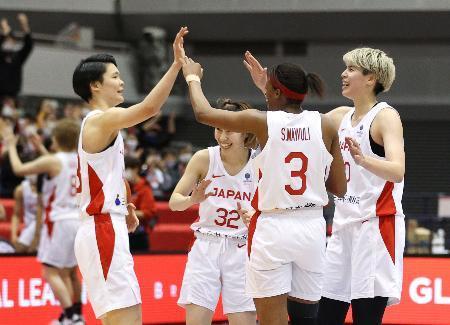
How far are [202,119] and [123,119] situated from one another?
0.47 meters

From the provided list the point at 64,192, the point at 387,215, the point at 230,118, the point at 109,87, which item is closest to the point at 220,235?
the point at 387,215

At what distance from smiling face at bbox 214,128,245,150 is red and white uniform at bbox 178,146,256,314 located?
0.11m

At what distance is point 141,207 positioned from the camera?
1184cm

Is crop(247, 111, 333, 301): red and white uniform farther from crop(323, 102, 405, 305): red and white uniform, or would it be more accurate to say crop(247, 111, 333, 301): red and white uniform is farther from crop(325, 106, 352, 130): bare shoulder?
crop(325, 106, 352, 130): bare shoulder

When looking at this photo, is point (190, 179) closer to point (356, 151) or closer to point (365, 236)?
point (365, 236)

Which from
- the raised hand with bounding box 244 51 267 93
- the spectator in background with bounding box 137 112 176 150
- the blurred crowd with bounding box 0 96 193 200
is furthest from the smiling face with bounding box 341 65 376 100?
the spectator in background with bounding box 137 112 176 150

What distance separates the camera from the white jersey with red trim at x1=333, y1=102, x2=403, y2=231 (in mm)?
5797

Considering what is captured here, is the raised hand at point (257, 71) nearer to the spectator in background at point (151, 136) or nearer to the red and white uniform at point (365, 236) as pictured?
the red and white uniform at point (365, 236)

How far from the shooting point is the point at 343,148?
5934 mm

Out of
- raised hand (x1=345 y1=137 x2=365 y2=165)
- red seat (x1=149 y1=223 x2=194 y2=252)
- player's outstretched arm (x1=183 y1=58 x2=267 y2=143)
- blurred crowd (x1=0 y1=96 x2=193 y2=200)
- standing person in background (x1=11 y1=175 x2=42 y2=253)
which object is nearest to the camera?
player's outstretched arm (x1=183 y1=58 x2=267 y2=143)

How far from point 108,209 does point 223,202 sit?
52.0 inches

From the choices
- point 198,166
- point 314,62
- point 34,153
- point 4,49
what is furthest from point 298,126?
point 314,62

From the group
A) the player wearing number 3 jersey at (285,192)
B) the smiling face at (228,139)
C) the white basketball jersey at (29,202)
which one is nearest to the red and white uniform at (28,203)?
the white basketball jersey at (29,202)

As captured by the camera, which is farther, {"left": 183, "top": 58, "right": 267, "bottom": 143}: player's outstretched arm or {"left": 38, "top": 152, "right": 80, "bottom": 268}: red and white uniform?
{"left": 38, "top": 152, "right": 80, "bottom": 268}: red and white uniform
